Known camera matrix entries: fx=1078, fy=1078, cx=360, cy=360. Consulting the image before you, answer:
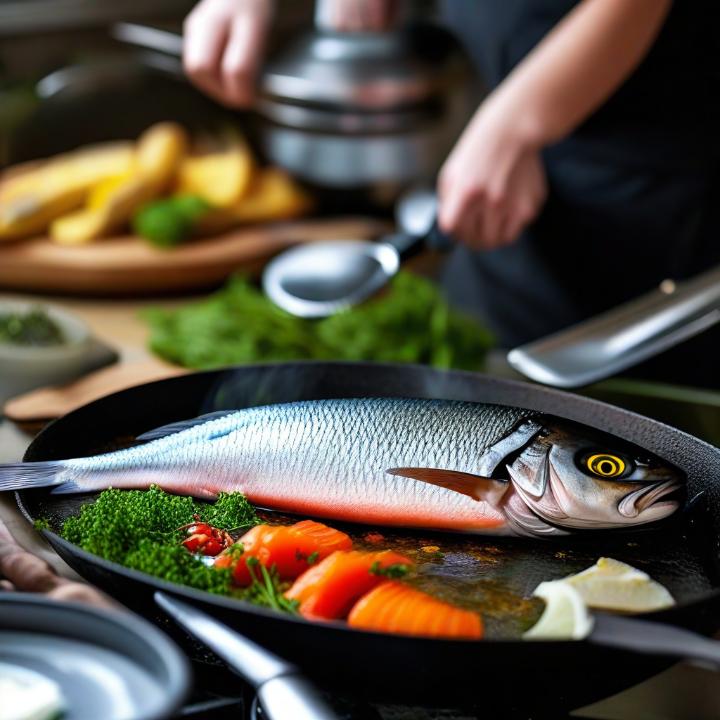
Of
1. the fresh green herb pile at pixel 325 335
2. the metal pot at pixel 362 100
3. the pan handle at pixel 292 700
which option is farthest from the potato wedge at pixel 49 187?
the pan handle at pixel 292 700

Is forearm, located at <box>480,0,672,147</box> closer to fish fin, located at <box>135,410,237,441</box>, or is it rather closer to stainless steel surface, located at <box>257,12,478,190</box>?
stainless steel surface, located at <box>257,12,478,190</box>

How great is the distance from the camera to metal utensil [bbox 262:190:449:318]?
6.43 feet

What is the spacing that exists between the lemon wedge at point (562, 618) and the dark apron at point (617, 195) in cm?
149

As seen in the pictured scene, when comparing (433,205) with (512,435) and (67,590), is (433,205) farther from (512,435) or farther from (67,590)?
(67,590)

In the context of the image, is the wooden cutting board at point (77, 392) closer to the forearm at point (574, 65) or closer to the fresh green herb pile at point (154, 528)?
the fresh green herb pile at point (154, 528)

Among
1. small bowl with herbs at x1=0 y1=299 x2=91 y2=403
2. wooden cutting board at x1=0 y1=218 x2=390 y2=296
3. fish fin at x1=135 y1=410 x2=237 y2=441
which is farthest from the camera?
wooden cutting board at x1=0 y1=218 x2=390 y2=296

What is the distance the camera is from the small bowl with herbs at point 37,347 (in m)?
1.67

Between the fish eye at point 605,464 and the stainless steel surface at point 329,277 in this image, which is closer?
the fish eye at point 605,464

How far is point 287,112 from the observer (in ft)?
7.87

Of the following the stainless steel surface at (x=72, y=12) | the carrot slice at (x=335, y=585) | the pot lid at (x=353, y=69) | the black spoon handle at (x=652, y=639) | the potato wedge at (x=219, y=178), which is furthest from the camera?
the stainless steel surface at (x=72, y=12)

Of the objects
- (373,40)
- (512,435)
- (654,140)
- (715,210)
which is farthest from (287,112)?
(512,435)

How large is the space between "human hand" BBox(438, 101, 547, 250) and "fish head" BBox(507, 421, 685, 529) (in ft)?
2.97

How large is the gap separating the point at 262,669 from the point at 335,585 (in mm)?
125

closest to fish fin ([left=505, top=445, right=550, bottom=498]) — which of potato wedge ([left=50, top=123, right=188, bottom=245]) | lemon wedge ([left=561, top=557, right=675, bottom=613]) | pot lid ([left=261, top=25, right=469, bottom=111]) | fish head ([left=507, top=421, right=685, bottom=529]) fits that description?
fish head ([left=507, top=421, right=685, bottom=529])
